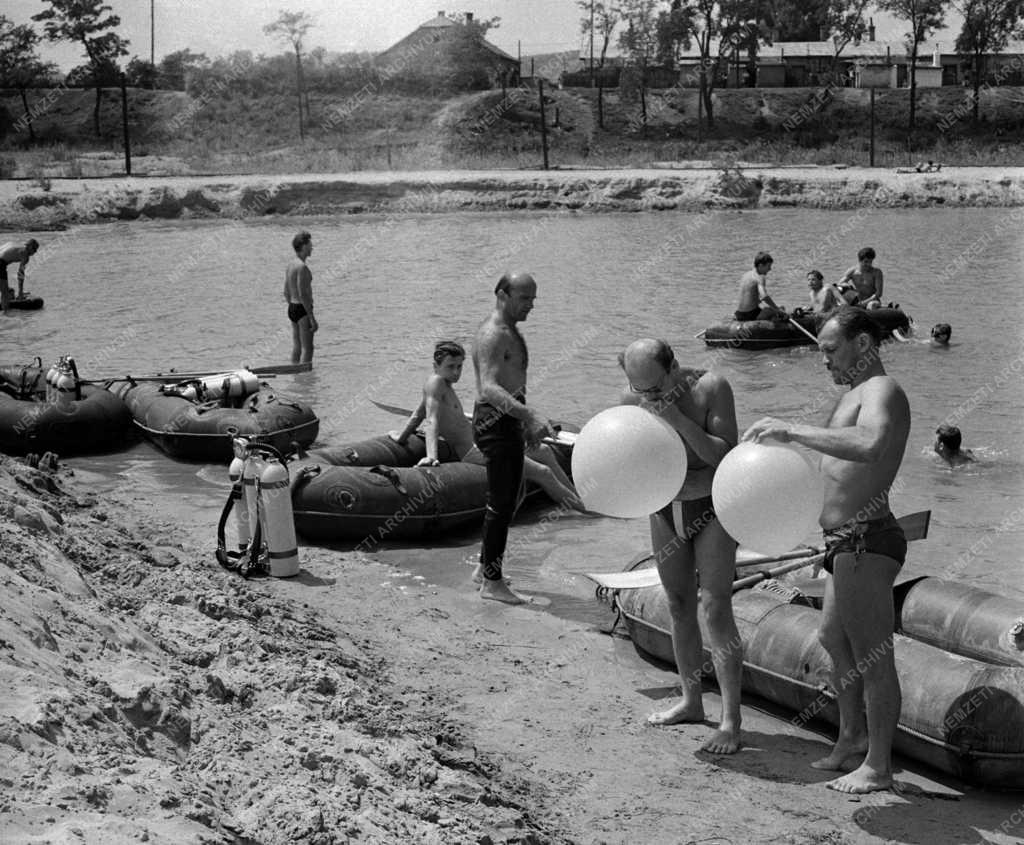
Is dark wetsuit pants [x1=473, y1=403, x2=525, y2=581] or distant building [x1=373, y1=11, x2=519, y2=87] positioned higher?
distant building [x1=373, y1=11, x2=519, y2=87]

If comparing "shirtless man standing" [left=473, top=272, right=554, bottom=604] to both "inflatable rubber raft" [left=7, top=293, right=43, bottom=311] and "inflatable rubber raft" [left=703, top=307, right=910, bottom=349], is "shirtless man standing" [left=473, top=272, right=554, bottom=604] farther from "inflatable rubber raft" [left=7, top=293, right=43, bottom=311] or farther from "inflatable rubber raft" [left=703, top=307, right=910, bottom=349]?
"inflatable rubber raft" [left=7, top=293, right=43, bottom=311]

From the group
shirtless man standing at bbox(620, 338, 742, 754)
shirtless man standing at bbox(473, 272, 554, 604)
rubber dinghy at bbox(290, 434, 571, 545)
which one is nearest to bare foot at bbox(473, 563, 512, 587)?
shirtless man standing at bbox(473, 272, 554, 604)

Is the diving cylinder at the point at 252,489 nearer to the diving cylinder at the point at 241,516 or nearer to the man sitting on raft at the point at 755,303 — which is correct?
the diving cylinder at the point at 241,516

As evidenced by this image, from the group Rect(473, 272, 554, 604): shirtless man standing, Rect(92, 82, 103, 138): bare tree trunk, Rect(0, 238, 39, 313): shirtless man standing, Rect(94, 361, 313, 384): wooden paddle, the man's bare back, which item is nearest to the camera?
the man's bare back

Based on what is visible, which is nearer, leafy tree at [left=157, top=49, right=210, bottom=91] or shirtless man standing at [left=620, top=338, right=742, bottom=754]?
shirtless man standing at [left=620, top=338, right=742, bottom=754]

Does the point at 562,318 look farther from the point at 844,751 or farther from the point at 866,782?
the point at 866,782

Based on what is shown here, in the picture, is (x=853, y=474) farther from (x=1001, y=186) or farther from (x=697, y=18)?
(x=697, y=18)

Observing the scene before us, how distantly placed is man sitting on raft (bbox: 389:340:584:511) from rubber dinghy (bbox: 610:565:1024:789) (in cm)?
251

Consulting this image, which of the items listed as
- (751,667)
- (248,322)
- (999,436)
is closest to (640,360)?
(751,667)

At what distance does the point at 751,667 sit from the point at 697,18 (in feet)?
223

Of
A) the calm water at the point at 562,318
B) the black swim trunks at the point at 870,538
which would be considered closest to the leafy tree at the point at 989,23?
the calm water at the point at 562,318

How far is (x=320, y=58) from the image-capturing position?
2879 inches

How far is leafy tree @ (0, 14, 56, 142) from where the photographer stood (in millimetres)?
63750

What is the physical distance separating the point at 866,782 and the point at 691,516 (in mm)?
1264
